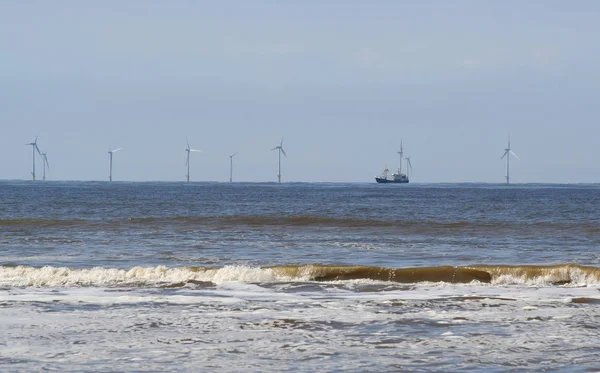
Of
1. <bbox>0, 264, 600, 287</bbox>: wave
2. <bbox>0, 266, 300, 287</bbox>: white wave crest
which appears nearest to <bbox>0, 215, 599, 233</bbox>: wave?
<bbox>0, 264, 600, 287</bbox>: wave

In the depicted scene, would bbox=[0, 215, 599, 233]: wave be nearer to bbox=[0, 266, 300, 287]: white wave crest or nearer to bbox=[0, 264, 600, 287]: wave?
bbox=[0, 264, 600, 287]: wave

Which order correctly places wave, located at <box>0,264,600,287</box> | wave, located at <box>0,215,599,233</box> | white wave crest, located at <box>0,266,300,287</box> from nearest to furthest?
white wave crest, located at <box>0,266,300,287</box> → wave, located at <box>0,264,600,287</box> → wave, located at <box>0,215,599,233</box>

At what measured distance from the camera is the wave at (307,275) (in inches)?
958

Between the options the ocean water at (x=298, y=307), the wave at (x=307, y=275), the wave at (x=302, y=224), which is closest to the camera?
the ocean water at (x=298, y=307)

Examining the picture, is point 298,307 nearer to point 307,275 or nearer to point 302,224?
point 307,275

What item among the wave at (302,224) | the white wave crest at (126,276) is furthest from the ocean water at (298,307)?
the wave at (302,224)

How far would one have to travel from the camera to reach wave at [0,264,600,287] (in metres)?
24.3

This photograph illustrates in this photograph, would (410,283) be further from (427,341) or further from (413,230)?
(413,230)

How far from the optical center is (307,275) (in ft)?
83.7

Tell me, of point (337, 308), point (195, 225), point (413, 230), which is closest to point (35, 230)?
point (195, 225)

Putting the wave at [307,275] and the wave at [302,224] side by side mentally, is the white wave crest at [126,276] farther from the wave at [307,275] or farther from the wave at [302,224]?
the wave at [302,224]

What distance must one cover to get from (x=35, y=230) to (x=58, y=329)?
1320 inches

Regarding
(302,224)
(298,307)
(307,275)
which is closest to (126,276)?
(307,275)

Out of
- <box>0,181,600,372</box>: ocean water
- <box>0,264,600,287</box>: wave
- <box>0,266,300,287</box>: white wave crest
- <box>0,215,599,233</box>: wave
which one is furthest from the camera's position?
<box>0,215,599,233</box>: wave
